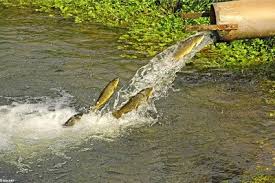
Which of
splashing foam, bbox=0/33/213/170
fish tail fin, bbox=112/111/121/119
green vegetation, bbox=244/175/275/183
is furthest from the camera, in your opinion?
fish tail fin, bbox=112/111/121/119

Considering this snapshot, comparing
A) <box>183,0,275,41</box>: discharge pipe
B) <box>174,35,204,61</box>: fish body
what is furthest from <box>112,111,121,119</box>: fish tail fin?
<box>183,0,275,41</box>: discharge pipe

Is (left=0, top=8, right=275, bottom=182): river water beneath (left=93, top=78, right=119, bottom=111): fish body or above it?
beneath

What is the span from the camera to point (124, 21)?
521 inches

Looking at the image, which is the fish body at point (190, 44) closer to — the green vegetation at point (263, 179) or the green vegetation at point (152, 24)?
the green vegetation at point (263, 179)

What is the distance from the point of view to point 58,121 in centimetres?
812

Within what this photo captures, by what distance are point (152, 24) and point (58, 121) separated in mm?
5249

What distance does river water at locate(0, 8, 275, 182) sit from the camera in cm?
658

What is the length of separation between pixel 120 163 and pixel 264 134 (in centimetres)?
215

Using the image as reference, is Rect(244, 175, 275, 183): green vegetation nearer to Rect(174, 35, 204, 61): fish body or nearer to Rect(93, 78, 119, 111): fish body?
Rect(174, 35, 204, 61): fish body

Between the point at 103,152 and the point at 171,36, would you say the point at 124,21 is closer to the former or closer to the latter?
the point at 171,36

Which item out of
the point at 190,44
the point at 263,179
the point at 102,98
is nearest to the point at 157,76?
the point at 190,44

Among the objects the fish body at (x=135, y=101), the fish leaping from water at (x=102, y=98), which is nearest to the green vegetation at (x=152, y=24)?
the fish body at (x=135, y=101)

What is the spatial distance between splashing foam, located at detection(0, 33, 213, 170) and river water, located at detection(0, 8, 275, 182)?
0.05 ft

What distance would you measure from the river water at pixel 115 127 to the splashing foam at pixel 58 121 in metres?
0.01
